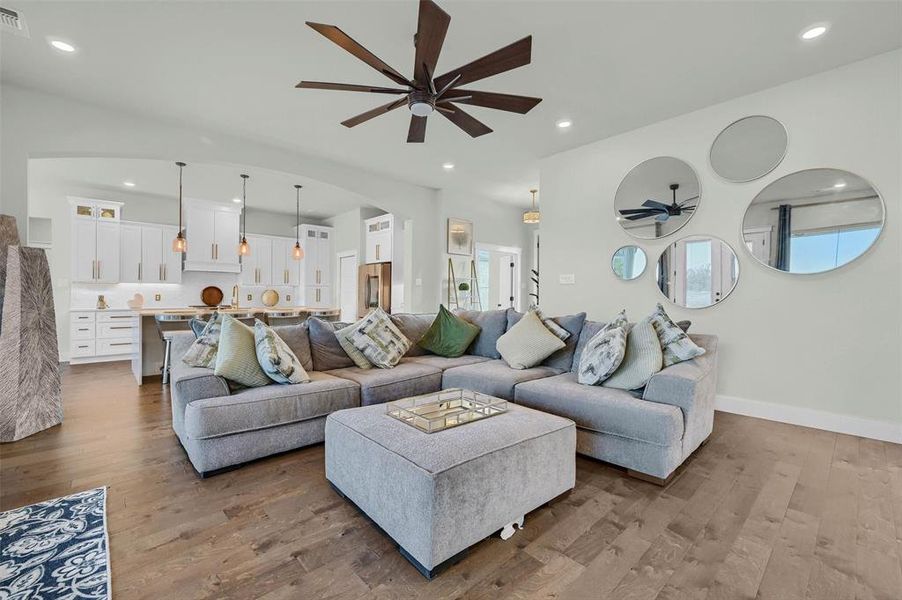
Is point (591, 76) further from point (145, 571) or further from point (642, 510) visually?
point (145, 571)

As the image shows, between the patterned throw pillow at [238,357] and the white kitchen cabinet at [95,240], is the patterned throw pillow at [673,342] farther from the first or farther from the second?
the white kitchen cabinet at [95,240]

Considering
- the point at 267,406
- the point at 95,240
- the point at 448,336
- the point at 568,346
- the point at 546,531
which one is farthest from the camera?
the point at 95,240

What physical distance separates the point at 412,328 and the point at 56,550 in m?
2.71

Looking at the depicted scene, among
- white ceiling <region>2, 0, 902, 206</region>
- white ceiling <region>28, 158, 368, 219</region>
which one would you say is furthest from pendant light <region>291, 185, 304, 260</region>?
Answer: white ceiling <region>2, 0, 902, 206</region>

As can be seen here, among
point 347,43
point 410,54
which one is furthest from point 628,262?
point 347,43

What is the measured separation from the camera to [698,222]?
3.70 meters

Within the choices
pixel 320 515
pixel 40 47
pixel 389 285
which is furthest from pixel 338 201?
pixel 320 515

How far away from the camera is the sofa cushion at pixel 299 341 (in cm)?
308

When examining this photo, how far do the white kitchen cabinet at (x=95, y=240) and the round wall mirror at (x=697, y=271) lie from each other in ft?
25.9

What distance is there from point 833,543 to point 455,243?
218 inches

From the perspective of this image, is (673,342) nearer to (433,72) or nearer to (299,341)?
(433,72)

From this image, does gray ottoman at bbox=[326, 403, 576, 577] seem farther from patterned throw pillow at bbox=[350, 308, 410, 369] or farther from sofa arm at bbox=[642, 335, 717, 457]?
patterned throw pillow at bbox=[350, 308, 410, 369]

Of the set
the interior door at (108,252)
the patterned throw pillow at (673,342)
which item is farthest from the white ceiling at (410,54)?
the interior door at (108,252)

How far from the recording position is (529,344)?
3195 mm
